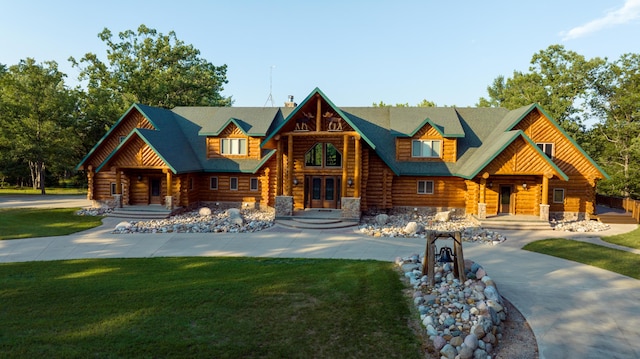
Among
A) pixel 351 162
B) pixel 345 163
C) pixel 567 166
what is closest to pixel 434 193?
pixel 351 162

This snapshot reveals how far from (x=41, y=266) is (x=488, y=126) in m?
25.2

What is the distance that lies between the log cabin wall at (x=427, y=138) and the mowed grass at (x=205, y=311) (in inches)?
510

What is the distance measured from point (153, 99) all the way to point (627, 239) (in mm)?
41009

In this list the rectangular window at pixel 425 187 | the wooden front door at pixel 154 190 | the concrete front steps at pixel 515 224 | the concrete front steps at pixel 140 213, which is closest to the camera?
the concrete front steps at pixel 515 224

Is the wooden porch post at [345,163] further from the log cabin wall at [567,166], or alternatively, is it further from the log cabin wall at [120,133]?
the log cabin wall at [120,133]

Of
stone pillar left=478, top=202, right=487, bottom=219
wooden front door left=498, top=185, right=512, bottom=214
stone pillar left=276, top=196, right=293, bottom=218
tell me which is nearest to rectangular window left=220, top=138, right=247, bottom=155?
stone pillar left=276, top=196, right=293, bottom=218

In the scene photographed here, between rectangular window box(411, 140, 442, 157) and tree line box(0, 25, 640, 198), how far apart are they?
15.5 m

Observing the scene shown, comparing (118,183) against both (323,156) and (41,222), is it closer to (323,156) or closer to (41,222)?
(41,222)

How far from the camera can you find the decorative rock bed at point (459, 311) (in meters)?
7.10

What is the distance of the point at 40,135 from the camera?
3425 centimetres

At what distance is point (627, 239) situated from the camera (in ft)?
56.3

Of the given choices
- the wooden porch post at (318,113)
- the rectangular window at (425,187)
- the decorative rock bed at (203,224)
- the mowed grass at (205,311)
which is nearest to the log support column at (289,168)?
the wooden porch post at (318,113)

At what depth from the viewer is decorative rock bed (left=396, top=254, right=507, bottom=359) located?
710 cm

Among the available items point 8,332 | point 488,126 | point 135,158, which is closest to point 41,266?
point 8,332
